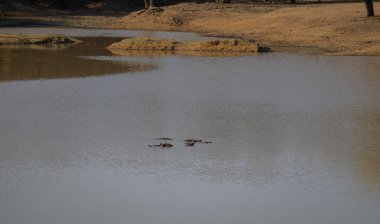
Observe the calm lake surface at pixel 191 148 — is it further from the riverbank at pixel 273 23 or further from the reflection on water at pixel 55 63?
the riverbank at pixel 273 23

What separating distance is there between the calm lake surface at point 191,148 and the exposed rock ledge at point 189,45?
12.9 feet

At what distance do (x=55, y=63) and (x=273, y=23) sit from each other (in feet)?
35.3

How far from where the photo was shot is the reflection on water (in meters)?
18.9

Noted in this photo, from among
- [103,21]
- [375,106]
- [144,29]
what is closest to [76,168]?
[375,106]

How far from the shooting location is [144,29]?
34625 millimetres

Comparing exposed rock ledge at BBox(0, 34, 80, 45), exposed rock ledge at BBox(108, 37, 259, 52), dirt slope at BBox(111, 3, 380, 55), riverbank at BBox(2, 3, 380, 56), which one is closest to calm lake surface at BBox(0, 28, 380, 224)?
exposed rock ledge at BBox(108, 37, 259, 52)

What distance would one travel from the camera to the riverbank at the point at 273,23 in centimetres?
2505

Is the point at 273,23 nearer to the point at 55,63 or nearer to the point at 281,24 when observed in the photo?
the point at 281,24

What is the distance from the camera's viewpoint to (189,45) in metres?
24.2

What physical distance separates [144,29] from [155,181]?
84.4ft

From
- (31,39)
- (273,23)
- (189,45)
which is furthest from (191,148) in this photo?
(273,23)

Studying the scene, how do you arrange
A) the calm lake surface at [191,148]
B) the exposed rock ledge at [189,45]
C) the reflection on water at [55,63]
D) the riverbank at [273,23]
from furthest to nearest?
the riverbank at [273,23] → the exposed rock ledge at [189,45] → the reflection on water at [55,63] → the calm lake surface at [191,148]

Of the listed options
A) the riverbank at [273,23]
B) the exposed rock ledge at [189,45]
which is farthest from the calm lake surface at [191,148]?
the riverbank at [273,23]

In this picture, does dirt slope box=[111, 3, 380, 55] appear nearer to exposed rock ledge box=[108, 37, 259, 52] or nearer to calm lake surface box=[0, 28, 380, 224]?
exposed rock ledge box=[108, 37, 259, 52]
